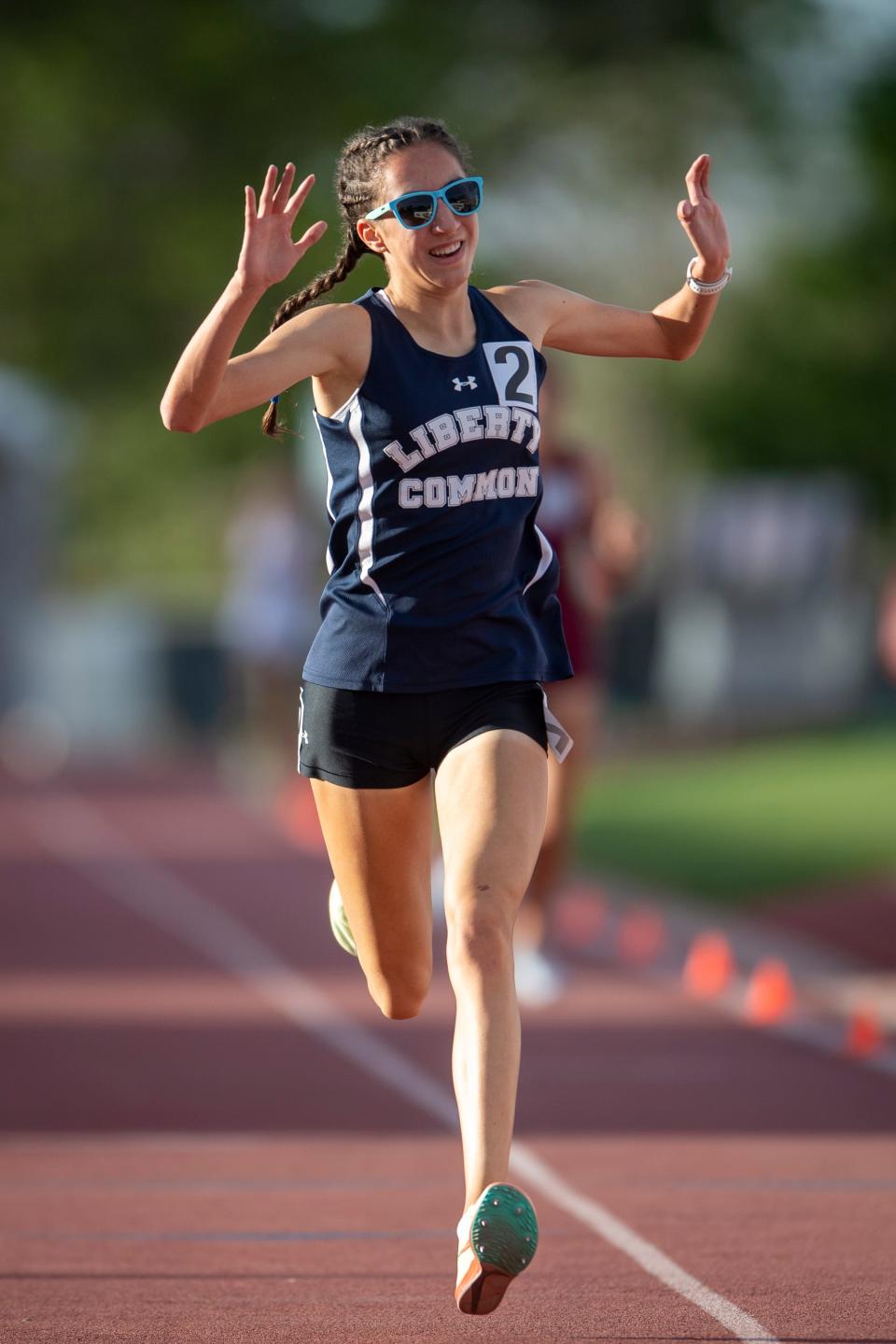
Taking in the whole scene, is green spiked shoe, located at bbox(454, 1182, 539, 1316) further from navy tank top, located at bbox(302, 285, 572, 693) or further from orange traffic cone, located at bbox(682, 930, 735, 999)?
orange traffic cone, located at bbox(682, 930, 735, 999)

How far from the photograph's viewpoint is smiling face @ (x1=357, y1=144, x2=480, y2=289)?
503 centimetres

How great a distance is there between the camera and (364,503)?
500 cm

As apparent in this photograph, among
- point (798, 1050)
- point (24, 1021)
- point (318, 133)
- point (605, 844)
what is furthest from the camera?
point (318, 133)

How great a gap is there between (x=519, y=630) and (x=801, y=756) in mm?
19393

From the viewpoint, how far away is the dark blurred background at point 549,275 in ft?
97.6

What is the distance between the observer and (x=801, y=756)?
2414 centimetres

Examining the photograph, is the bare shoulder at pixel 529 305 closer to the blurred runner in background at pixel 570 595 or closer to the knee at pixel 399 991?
the knee at pixel 399 991

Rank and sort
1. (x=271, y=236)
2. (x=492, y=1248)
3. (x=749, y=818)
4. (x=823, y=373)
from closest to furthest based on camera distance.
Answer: (x=492, y=1248) < (x=271, y=236) < (x=749, y=818) < (x=823, y=373)

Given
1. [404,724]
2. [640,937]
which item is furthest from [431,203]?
[640,937]

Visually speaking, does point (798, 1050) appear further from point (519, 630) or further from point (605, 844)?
point (605, 844)

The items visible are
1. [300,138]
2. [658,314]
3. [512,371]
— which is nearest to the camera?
[512,371]

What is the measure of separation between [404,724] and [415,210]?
1126mm

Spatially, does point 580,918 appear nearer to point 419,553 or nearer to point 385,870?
point 385,870

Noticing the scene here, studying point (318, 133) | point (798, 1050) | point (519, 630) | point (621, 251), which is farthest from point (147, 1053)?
point (621, 251)
